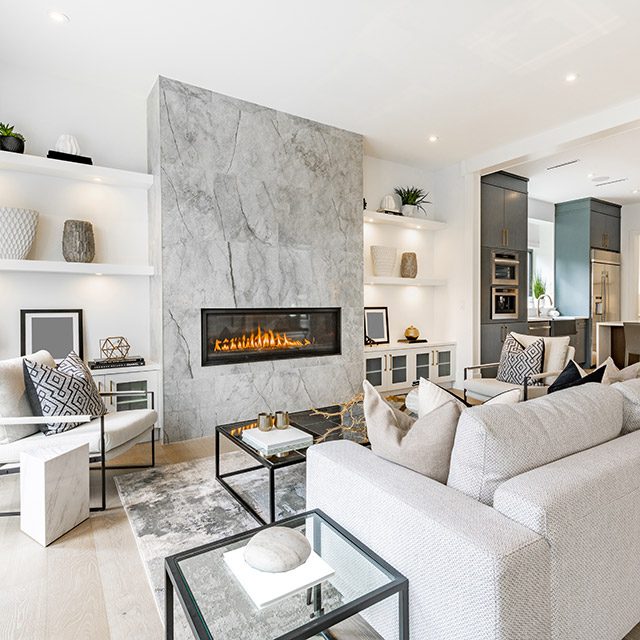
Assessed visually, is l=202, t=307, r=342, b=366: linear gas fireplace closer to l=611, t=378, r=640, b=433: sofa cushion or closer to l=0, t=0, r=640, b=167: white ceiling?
l=0, t=0, r=640, b=167: white ceiling

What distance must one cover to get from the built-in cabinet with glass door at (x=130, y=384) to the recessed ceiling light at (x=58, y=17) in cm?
241

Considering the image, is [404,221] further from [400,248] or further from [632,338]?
[632,338]

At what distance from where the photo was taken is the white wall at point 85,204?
11.5 ft

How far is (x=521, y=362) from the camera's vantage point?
403 cm

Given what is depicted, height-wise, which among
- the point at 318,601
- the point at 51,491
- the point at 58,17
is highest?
the point at 58,17

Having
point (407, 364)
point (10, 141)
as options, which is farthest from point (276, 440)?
point (407, 364)

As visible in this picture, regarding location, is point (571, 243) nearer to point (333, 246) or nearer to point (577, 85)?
point (577, 85)


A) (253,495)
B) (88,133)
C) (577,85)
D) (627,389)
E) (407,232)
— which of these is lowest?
(253,495)

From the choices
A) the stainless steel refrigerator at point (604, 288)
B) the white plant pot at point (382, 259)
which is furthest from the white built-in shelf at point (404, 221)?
the stainless steel refrigerator at point (604, 288)

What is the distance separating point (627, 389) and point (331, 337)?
3.17 meters

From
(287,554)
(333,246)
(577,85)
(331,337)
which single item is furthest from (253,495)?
(577,85)

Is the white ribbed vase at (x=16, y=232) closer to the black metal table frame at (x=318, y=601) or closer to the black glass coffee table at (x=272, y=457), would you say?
the black glass coffee table at (x=272, y=457)

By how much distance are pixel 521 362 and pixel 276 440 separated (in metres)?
2.63

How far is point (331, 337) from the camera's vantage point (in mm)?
4703
